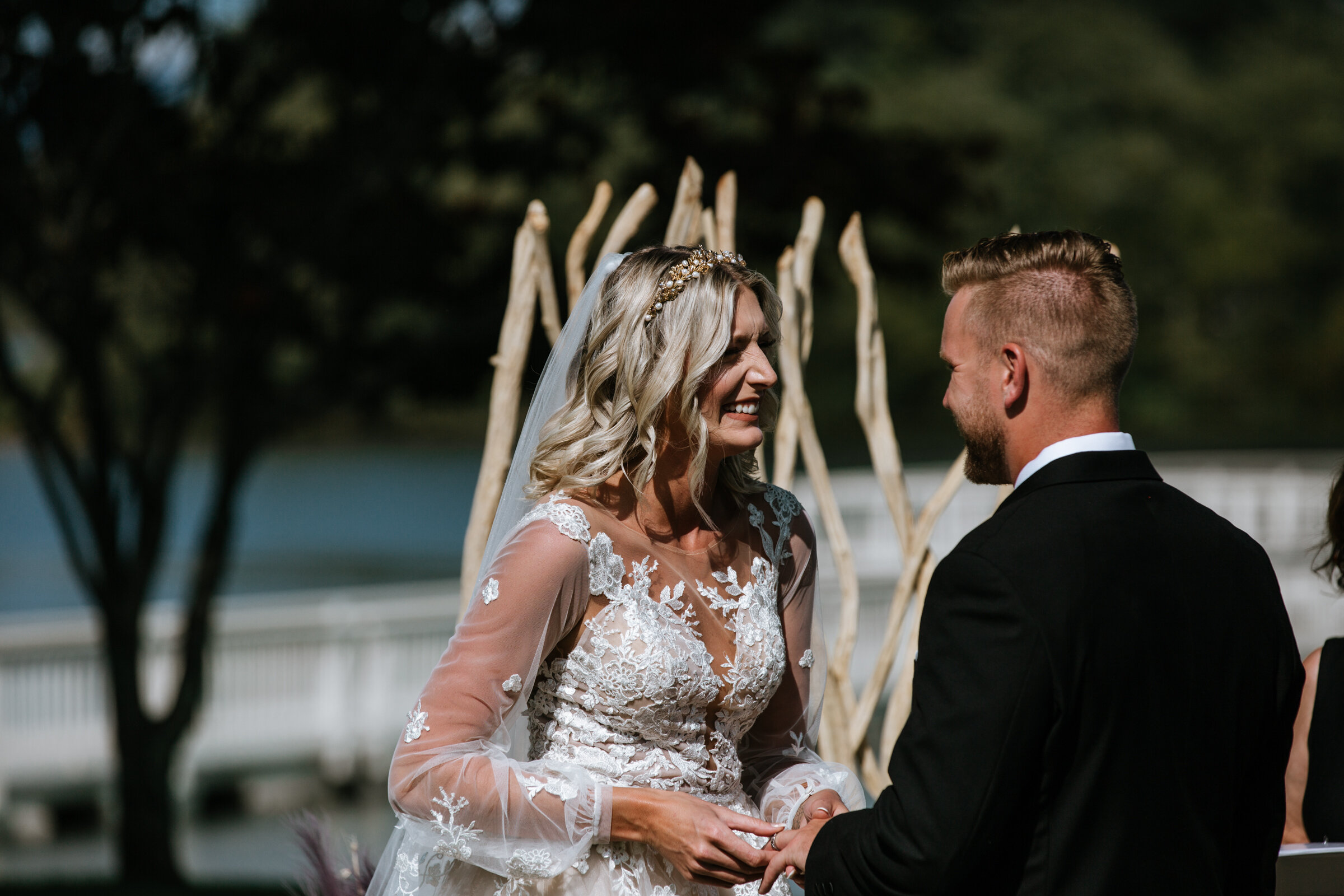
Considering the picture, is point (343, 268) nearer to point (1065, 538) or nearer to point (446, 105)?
point (446, 105)

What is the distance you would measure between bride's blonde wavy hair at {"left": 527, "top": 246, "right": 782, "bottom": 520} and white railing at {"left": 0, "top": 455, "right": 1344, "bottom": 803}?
21.9 ft

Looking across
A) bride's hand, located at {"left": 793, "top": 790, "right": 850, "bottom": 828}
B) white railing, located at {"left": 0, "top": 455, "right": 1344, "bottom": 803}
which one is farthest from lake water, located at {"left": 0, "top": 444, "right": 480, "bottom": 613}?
bride's hand, located at {"left": 793, "top": 790, "right": 850, "bottom": 828}

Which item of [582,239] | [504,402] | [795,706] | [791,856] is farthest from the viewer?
[582,239]

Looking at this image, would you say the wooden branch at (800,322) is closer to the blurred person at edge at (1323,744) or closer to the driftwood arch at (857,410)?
the driftwood arch at (857,410)

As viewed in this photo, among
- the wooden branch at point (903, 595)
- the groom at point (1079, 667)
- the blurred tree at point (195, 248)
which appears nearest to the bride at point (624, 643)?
the groom at point (1079, 667)

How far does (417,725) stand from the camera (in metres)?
2.39

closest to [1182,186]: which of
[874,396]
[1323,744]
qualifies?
[874,396]

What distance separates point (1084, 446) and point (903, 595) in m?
1.81

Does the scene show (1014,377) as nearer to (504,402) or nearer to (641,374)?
(641,374)

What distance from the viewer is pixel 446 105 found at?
6.12 meters

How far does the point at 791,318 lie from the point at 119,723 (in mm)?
4237

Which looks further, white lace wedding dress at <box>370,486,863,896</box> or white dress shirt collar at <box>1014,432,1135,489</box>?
white lace wedding dress at <box>370,486,863,896</box>

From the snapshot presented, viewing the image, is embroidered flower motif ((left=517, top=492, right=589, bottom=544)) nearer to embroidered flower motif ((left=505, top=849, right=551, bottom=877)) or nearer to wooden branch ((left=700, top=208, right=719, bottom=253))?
embroidered flower motif ((left=505, top=849, right=551, bottom=877))

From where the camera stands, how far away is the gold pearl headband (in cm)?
253
